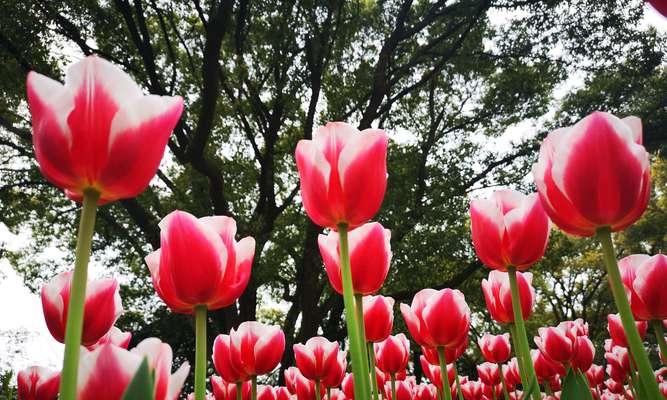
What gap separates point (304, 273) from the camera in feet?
33.6

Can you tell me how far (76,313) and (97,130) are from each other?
238 mm

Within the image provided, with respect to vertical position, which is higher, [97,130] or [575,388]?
[97,130]

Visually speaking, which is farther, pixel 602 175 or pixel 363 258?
pixel 363 258

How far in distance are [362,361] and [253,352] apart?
823 millimetres

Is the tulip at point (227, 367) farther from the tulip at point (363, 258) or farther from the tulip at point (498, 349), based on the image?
the tulip at point (498, 349)

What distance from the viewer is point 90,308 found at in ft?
3.80

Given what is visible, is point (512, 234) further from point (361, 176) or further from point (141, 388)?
point (141, 388)

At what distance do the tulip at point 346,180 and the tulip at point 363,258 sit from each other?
0.21 m

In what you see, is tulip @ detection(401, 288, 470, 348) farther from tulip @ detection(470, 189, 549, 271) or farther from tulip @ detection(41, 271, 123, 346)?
tulip @ detection(41, 271, 123, 346)

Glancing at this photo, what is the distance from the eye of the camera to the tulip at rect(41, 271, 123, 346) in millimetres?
1154

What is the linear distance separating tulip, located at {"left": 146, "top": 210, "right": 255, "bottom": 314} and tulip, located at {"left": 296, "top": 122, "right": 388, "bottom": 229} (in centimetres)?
19

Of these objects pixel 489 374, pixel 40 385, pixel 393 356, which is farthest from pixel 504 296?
pixel 489 374

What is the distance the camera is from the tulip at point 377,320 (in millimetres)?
1656

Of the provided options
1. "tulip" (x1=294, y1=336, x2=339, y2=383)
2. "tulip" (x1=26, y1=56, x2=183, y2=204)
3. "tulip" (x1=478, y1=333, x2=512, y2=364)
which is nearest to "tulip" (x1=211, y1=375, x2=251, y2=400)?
"tulip" (x1=294, y1=336, x2=339, y2=383)
